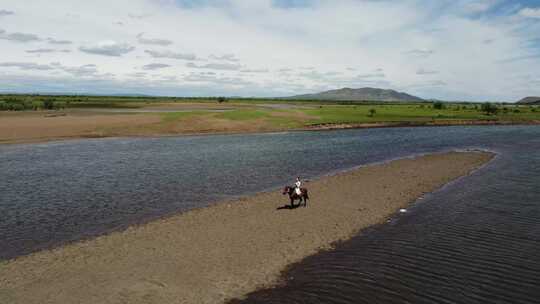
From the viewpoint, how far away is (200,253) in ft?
57.2

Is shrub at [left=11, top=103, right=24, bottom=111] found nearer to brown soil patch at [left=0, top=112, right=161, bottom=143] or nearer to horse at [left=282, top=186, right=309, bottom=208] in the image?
brown soil patch at [left=0, top=112, right=161, bottom=143]

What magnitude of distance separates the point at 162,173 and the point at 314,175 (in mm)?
13142

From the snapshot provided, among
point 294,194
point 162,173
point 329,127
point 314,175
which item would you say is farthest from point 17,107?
point 294,194

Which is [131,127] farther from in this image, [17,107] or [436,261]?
[436,261]

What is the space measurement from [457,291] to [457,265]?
2435mm

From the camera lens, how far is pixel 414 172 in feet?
119

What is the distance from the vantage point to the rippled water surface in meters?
Answer: 14.6

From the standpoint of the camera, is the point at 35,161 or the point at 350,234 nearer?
the point at 350,234

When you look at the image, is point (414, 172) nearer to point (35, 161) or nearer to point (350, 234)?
point (350, 234)

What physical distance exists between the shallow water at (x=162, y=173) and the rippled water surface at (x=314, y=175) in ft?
0.36

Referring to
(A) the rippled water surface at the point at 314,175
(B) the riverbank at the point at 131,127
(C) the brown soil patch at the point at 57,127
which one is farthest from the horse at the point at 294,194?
(C) the brown soil patch at the point at 57,127

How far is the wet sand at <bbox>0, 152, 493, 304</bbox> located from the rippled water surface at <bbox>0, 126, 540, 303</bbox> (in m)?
1.30

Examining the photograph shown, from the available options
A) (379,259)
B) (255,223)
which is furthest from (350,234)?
(255,223)

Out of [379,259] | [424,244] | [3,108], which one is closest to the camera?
[379,259]
